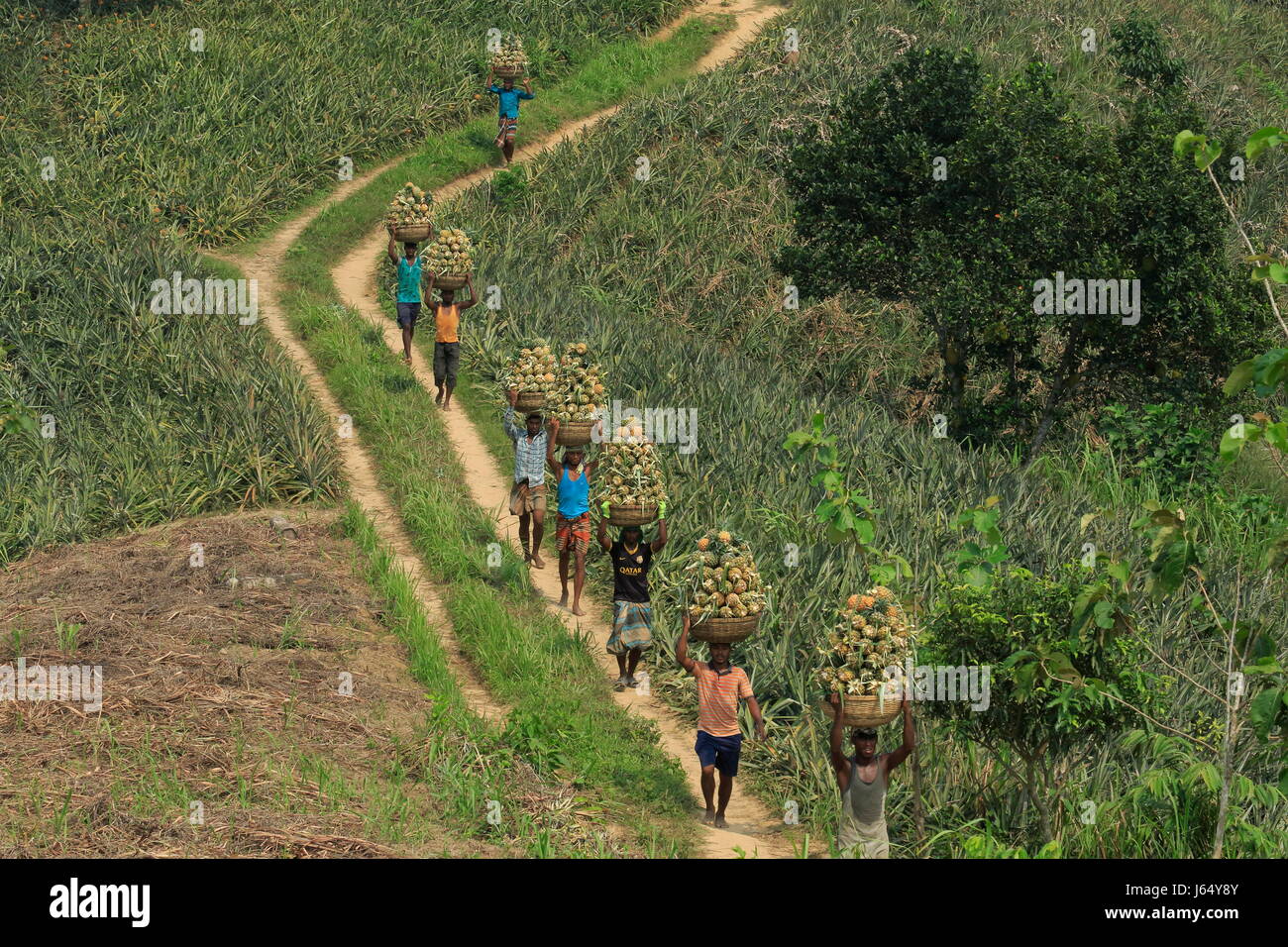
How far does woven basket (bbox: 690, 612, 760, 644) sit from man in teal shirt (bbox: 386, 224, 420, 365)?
910 cm

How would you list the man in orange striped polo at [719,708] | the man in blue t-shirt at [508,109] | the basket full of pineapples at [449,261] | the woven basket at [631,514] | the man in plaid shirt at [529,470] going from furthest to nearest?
the man in blue t-shirt at [508,109], the basket full of pineapples at [449,261], the man in plaid shirt at [529,470], the woven basket at [631,514], the man in orange striped polo at [719,708]

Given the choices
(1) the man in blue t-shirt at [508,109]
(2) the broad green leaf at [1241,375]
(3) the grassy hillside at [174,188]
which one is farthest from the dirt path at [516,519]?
(2) the broad green leaf at [1241,375]

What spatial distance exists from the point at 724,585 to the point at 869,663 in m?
1.30

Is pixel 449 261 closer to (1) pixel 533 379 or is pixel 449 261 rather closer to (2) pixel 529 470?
(1) pixel 533 379

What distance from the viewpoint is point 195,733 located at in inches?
414

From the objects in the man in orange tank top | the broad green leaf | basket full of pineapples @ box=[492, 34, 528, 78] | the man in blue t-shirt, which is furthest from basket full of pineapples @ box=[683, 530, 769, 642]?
the man in blue t-shirt

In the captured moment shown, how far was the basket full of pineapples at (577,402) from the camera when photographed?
13.1 m

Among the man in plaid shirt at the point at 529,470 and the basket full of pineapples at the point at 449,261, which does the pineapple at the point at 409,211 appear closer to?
the basket full of pineapples at the point at 449,261

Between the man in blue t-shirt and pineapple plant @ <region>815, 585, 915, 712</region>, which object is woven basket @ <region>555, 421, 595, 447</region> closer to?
pineapple plant @ <region>815, 585, 915, 712</region>

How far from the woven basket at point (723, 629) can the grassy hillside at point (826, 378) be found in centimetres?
126
